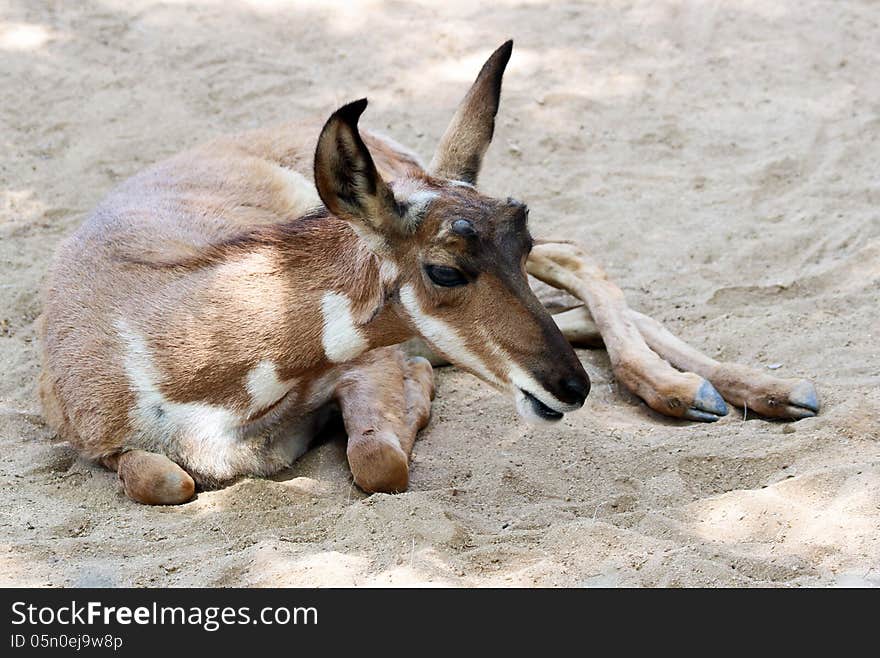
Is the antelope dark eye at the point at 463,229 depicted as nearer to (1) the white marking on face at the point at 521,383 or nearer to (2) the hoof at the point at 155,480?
(1) the white marking on face at the point at 521,383

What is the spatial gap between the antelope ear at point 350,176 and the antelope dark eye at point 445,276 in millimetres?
244

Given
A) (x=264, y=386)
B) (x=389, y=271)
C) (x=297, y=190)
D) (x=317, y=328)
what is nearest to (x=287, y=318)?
(x=317, y=328)

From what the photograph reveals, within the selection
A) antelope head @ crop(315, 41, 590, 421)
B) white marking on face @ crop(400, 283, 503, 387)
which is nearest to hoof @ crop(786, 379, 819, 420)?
antelope head @ crop(315, 41, 590, 421)

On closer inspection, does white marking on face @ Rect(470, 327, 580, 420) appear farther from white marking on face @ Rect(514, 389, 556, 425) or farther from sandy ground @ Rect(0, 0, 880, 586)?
sandy ground @ Rect(0, 0, 880, 586)

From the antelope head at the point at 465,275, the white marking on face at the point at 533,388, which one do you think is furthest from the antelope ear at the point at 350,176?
the white marking on face at the point at 533,388

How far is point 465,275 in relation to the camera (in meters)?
4.51

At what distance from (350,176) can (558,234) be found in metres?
3.43

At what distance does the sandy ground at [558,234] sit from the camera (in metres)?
4.36

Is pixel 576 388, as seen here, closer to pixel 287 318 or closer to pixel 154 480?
pixel 287 318

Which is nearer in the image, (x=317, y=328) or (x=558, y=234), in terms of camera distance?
(x=317, y=328)

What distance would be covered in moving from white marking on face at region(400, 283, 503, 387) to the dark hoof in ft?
4.90

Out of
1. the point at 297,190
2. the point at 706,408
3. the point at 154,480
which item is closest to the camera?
the point at 154,480

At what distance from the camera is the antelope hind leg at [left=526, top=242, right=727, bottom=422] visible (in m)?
5.75

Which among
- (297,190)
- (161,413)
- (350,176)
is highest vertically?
(350,176)
